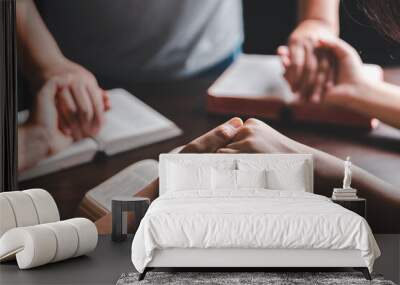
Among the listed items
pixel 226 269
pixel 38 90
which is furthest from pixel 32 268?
pixel 38 90

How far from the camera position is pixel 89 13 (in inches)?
303

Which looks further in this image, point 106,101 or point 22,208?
point 106,101

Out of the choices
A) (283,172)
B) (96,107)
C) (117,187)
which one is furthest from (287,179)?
(96,107)

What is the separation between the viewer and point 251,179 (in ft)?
22.6

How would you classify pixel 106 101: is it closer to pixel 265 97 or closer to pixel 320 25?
pixel 265 97

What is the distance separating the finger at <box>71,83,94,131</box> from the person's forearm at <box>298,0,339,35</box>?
7.56 ft

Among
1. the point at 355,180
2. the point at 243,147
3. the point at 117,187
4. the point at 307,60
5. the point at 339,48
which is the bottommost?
the point at 117,187

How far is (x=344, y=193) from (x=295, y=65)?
4.70 ft

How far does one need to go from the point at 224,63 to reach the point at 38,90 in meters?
1.91

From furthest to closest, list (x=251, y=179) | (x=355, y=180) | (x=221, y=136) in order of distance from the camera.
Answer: (x=221, y=136) < (x=355, y=180) < (x=251, y=179)

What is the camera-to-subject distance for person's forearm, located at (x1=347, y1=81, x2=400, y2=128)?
297 inches

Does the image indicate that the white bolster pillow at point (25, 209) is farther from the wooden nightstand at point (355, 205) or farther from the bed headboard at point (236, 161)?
the wooden nightstand at point (355, 205)

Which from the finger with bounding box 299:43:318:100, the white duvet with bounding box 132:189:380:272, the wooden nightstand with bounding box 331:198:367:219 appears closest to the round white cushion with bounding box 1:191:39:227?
the white duvet with bounding box 132:189:380:272

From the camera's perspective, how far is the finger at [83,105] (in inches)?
305
